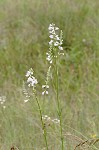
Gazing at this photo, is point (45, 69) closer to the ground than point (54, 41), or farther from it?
farther from it

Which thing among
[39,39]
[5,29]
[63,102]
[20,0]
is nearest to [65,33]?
[39,39]

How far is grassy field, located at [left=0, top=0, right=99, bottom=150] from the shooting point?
2.98 meters

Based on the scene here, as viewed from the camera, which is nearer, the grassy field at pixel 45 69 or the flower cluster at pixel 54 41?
the flower cluster at pixel 54 41

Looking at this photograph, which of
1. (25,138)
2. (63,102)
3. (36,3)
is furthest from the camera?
(36,3)

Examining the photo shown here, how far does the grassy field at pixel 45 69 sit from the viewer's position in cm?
298

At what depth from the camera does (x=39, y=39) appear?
17.7 ft

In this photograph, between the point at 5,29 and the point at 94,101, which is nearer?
the point at 94,101

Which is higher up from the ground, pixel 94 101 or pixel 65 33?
pixel 65 33

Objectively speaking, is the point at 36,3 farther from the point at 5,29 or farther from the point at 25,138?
the point at 25,138

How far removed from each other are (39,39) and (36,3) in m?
0.86

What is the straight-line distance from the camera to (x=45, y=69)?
15.1ft

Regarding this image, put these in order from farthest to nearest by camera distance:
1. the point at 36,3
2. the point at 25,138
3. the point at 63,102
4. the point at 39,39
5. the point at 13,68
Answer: the point at 36,3
the point at 39,39
the point at 13,68
the point at 63,102
the point at 25,138

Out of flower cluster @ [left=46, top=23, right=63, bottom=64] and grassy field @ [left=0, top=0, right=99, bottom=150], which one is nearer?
flower cluster @ [left=46, top=23, right=63, bottom=64]

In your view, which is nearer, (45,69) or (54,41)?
(54,41)
